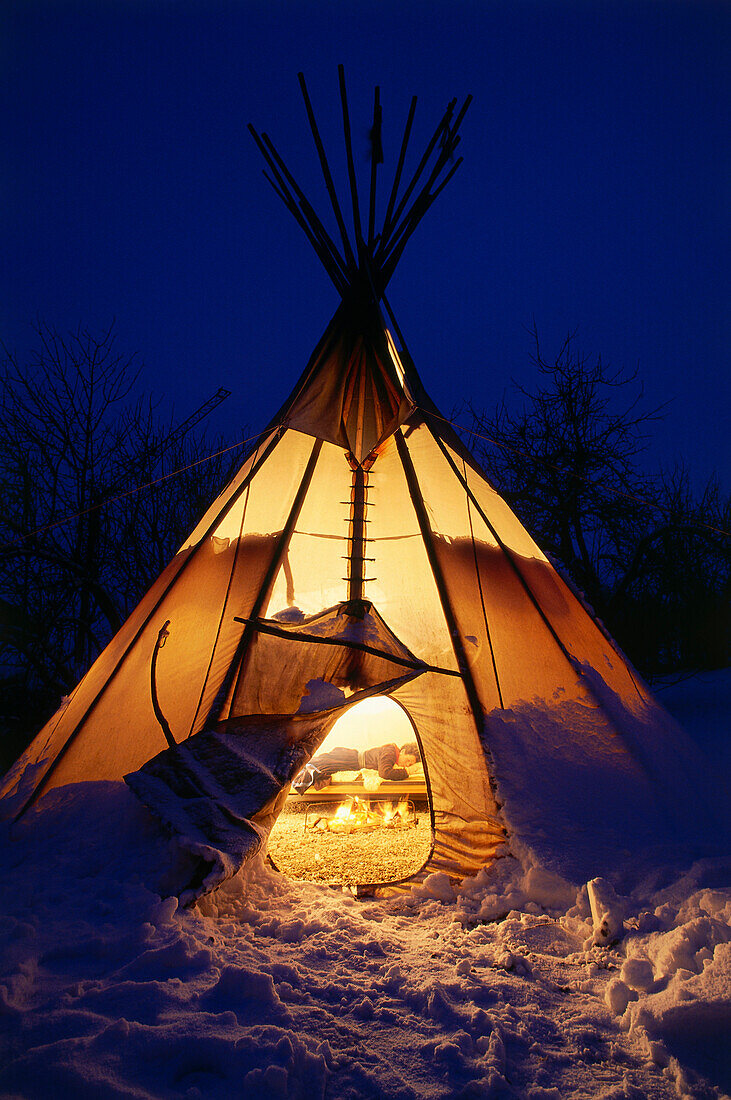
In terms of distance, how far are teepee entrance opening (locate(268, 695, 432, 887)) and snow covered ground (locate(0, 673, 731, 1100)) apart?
1.79 feet

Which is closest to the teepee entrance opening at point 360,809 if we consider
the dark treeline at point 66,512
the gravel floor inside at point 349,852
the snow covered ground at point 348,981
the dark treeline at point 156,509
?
the gravel floor inside at point 349,852

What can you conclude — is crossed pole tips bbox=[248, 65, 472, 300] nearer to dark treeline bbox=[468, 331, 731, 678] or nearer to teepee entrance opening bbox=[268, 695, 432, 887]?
teepee entrance opening bbox=[268, 695, 432, 887]

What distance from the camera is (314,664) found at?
2912 millimetres

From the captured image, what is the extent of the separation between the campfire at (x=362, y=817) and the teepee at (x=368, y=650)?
1.24m

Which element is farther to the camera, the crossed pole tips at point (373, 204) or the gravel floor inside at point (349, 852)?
the crossed pole tips at point (373, 204)

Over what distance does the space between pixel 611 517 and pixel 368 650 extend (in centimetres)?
568

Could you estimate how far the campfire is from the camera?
3.72 m

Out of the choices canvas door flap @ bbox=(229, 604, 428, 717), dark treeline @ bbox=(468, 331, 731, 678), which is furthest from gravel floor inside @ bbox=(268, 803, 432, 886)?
dark treeline @ bbox=(468, 331, 731, 678)

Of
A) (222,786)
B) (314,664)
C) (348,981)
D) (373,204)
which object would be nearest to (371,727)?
(314,664)

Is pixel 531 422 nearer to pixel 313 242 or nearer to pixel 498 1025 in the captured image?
pixel 313 242

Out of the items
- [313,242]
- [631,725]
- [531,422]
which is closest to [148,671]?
[631,725]

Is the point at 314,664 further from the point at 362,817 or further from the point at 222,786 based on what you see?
the point at 362,817

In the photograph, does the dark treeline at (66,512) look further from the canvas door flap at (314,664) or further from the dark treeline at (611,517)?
the dark treeline at (611,517)

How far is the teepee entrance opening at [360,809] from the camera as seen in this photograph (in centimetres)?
298
